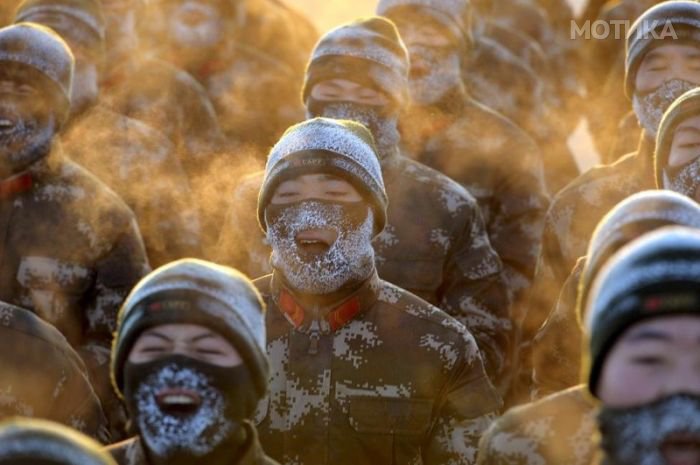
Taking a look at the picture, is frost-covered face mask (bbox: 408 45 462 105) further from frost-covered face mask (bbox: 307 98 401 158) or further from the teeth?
the teeth

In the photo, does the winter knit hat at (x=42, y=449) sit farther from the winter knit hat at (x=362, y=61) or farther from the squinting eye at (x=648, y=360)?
the winter knit hat at (x=362, y=61)

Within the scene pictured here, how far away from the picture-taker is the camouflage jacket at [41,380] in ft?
32.4

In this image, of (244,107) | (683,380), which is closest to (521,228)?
(244,107)

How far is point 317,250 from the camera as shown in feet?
33.9

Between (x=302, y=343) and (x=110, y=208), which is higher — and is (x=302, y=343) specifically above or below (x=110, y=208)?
above

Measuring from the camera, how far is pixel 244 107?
17891 millimetres

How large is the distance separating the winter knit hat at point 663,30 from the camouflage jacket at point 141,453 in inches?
203

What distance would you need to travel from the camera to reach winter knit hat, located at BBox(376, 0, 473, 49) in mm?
15703

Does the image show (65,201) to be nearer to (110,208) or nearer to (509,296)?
(110,208)

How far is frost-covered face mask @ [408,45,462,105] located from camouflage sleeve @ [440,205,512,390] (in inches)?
104

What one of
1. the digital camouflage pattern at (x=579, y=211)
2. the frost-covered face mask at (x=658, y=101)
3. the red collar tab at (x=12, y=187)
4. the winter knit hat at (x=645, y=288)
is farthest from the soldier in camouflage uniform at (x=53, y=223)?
the winter knit hat at (x=645, y=288)

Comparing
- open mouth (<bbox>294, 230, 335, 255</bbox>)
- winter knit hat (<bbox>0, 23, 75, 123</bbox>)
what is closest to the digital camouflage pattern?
open mouth (<bbox>294, 230, 335, 255</bbox>)

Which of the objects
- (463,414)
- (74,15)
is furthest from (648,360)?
(74,15)

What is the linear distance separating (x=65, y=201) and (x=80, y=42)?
308 cm
